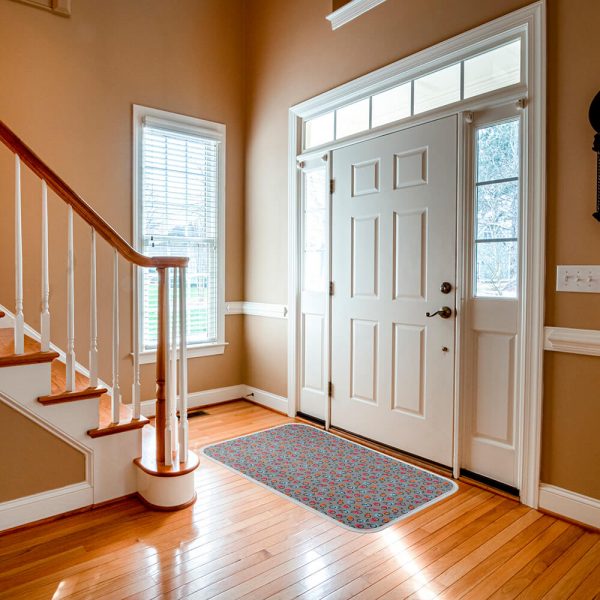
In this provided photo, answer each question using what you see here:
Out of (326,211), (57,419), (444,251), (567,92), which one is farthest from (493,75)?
(57,419)

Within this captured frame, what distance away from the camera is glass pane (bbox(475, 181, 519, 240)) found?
8.27 ft

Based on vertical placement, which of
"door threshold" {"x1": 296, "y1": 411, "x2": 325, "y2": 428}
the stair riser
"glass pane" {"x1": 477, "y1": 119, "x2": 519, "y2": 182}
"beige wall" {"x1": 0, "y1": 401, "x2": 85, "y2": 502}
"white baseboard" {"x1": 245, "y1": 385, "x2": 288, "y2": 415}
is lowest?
"door threshold" {"x1": 296, "y1": 411, "x2": 325, "y2": 428}

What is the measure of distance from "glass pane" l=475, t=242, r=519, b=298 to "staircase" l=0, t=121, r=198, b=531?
5.19 ft

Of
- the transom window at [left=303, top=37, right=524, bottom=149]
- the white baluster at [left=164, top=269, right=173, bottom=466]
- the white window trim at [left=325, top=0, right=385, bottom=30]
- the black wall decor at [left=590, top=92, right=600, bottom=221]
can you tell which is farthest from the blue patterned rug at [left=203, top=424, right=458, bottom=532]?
the white window trim at [left=325, top=0, right=385, bottom=30]

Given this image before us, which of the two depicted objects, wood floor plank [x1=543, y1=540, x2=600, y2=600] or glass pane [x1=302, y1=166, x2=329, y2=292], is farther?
glass pane [x1=302, y1=166, x2=329, y2=292]

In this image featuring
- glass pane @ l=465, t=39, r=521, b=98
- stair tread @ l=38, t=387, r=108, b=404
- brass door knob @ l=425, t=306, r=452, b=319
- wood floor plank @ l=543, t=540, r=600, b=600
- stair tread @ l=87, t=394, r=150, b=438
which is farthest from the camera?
brass door knob @ l=425, t=306, r=452, b=319

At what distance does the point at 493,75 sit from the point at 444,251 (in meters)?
0.96

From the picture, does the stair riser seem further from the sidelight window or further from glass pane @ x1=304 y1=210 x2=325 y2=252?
the sidelight window

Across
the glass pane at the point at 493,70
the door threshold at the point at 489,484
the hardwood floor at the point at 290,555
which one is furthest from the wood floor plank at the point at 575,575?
the glass pane at the point at 493,70

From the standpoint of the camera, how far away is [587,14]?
86.7 inches

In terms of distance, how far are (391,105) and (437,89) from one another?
0.34 metres

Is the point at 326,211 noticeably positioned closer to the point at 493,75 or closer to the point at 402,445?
the point at 493,75

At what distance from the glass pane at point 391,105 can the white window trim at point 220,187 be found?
1.45 metres

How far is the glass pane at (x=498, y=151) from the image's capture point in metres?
2.52
